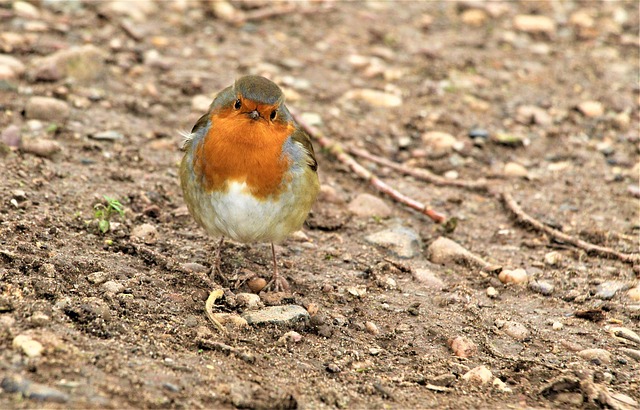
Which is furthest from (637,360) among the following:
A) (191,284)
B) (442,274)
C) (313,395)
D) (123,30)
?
(123,30)

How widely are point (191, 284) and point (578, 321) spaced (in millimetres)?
1996

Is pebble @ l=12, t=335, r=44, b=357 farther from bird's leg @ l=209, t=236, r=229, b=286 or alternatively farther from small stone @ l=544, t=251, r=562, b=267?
small stone @ l=544, t=251, r=562, b=267

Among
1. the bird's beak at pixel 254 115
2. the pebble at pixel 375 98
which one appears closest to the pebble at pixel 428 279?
the bird's beak at pixel 254 115

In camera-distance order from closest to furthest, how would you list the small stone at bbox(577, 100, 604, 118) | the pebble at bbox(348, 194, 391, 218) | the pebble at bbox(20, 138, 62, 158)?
the pebble at bbox(20, 138, 62, 158) → the pebble at bbox(348, 194, 391, 218) → the small stone at bbox(577, 100, 604, 118)

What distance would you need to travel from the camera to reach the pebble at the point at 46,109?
5.41 m

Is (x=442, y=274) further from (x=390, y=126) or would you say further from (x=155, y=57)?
(x=155, y=57)

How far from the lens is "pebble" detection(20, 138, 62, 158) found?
195 inches

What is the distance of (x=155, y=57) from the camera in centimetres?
677

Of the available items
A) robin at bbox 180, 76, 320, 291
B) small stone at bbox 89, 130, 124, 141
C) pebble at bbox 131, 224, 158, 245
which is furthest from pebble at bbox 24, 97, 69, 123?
robin at bbox 180, 76, 320, 291

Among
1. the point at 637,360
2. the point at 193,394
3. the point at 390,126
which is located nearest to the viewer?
the point at 193,394

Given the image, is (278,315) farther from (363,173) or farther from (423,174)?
(423,174)

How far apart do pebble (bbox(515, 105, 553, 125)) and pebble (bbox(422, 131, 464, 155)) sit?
727 mm

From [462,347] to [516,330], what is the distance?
39 centimetres

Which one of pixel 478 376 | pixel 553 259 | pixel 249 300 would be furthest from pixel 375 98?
pixel 478 376
